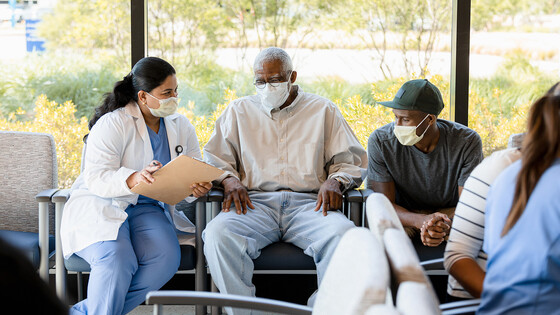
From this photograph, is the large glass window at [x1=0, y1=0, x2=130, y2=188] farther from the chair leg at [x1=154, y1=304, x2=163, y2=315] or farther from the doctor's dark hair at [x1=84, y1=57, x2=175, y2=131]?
the chair leg at [x1=154, y1=304, x2=163, y2=315]

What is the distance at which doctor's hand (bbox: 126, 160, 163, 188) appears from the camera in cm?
283

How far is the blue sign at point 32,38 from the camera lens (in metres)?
3.85

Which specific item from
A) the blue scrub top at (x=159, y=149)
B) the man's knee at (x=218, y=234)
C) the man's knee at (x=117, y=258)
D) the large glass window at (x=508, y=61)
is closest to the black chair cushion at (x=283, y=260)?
the man's knee at (x=218, y=234)

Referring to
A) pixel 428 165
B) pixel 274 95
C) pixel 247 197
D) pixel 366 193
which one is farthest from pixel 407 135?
pixel 247 197

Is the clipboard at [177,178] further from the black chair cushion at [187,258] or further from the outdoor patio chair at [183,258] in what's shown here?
the black chair cushion at [187,258]

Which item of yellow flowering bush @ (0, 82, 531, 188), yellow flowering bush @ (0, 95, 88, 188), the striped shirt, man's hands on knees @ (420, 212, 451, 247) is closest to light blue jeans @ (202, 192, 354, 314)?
man's hands on knees @ (420, 212, 451, 247)

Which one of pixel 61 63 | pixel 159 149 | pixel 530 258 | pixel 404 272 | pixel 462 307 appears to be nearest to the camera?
pixel 404 272

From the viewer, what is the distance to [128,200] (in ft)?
9.89

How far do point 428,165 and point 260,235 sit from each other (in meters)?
0.88

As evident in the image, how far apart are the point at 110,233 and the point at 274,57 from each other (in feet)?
3.95

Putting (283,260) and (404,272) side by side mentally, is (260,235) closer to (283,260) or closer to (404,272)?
(283,260)

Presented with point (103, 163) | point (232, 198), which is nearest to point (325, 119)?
point (232, 198)

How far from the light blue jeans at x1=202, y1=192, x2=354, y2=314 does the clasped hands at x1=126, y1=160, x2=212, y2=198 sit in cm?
15

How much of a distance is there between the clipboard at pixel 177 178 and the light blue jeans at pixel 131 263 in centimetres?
17
